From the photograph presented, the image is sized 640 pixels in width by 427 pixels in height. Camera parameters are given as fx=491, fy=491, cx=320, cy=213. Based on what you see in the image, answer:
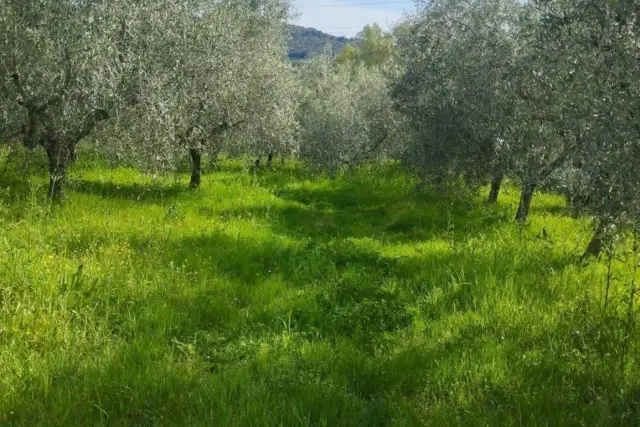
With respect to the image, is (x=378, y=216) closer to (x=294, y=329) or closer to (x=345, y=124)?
(x=294, y=329)

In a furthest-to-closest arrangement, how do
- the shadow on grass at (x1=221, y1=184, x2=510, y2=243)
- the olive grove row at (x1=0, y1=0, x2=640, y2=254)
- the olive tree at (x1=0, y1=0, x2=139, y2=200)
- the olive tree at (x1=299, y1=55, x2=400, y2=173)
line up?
the olive tree at (x1=299, y1=55, x2=400, y2=173) < the shadow on grass at (x1=221, y1=184, x2=510, y2=243) < the olive tree at (x1=0, y1=0, x2=139, y2=200) < the olive grove row at (x1=0, y1=0, x2=640, y2=254)

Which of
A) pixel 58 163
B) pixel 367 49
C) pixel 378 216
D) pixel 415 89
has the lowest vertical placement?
pixel 378 216

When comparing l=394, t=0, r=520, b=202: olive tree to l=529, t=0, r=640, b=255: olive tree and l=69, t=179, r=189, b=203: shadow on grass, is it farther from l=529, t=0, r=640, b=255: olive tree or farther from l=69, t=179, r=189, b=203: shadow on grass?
l=69, t=179, r=189, b=203: shadow on grass

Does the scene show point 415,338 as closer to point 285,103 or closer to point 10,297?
point 10,297

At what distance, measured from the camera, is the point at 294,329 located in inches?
272

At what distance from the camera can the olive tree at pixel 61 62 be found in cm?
1118

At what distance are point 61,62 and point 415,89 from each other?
47.0ft

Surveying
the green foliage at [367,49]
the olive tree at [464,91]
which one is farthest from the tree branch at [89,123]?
the green foliage at [367,49]

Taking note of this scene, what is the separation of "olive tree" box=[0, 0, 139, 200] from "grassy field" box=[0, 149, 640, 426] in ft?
7.49

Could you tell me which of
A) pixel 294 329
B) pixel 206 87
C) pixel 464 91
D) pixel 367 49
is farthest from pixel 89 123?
pixel 367 49

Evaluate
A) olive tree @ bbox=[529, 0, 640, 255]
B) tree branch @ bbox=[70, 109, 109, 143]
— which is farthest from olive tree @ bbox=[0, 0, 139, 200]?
olive tree @ bbox=[529, 0, 640, 255]

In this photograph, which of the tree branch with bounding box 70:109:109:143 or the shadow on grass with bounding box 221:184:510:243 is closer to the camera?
the tree branch with bounding box 70:109:109:143

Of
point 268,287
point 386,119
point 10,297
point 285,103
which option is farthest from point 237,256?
point 386,119

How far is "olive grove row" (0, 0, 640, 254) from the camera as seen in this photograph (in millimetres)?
5219
